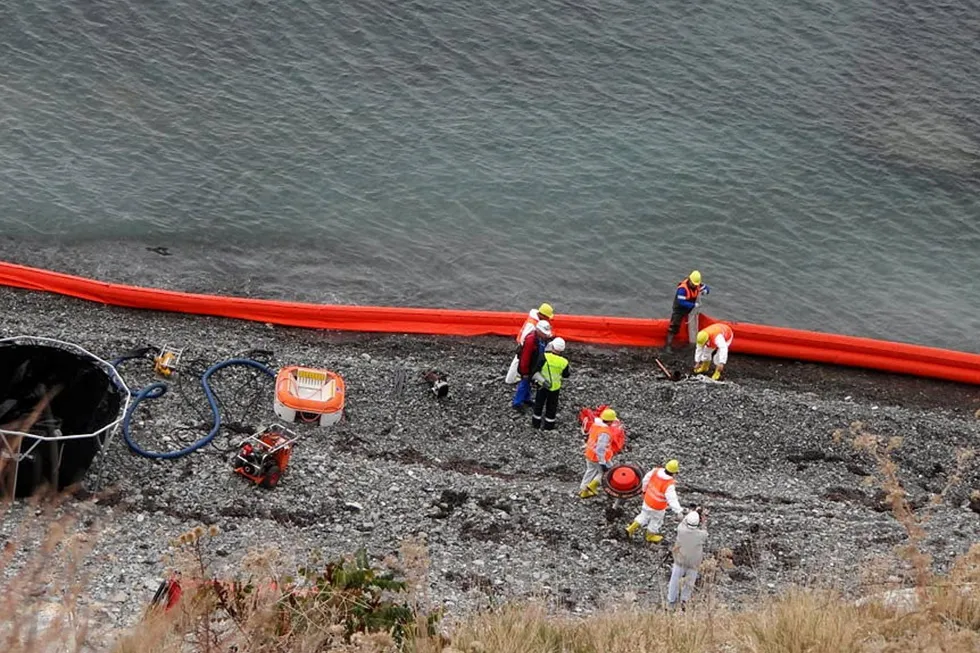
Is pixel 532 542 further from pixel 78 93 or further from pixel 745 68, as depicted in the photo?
pixel 745 68

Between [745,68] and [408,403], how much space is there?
63.6 feet

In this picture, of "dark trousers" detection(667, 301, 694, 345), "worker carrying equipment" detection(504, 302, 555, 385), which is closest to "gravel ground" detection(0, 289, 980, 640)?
"worker carrying equipment" detection(504, 302, 555, 385)

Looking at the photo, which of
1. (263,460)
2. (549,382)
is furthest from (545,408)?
(263,460)

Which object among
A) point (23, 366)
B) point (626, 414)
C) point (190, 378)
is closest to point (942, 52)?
point (626, 414)

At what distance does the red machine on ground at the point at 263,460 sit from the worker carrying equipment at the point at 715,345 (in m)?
7.96

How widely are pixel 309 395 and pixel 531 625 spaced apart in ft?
29.0

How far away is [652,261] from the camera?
1014 inches

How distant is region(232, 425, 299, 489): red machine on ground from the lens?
1445 centimetres

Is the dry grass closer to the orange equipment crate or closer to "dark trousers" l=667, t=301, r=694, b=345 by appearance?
the orange equipment crate


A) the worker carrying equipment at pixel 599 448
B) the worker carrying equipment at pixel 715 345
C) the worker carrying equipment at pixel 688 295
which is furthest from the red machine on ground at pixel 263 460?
the worker carrying equipment at pixel 688 295

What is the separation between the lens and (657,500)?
14125mm

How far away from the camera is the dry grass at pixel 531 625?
7391mm

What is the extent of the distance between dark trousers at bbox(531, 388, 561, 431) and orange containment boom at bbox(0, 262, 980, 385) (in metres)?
3.85

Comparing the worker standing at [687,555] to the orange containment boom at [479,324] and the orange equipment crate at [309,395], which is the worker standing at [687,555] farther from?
the orange containment boom at [479,324]
